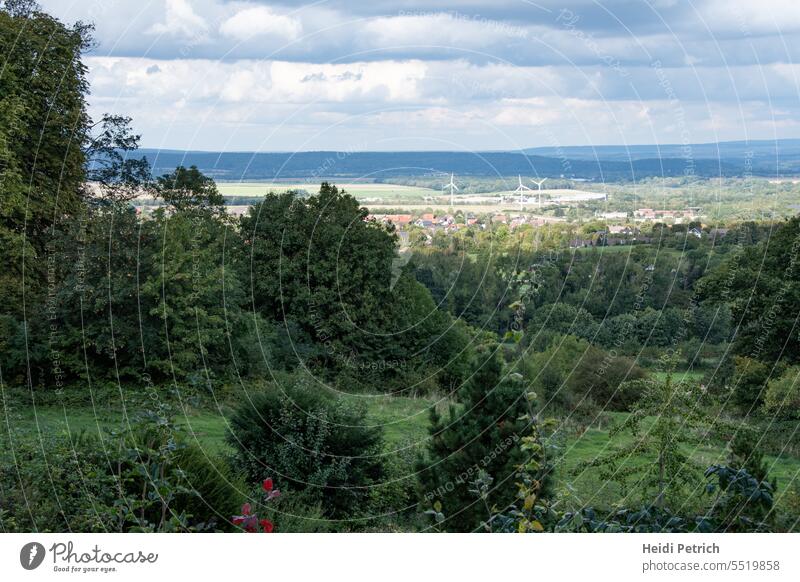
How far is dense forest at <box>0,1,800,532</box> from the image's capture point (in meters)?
12.0

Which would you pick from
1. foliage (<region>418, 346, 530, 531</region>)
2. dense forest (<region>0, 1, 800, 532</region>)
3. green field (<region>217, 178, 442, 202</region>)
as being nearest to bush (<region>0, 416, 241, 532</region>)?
dense forest (<region>0, 1, 800, 532</region>)

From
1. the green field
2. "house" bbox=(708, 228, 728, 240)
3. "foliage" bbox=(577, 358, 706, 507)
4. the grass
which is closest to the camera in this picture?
"foliage" bbox=(577, 358, 706, 507)

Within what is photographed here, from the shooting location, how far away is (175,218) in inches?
786

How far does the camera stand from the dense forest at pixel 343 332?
39.3 ft

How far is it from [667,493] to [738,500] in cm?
256

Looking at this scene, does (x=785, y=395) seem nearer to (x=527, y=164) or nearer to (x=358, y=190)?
(x=527, y=164)

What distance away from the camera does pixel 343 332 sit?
85.0 ft

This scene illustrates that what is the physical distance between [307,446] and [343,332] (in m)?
13.4

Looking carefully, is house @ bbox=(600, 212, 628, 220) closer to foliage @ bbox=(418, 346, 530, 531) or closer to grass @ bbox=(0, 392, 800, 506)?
grass @ bbox=(0, 392, 800, 506)

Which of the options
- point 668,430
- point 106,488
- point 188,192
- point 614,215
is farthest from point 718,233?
point 106,488

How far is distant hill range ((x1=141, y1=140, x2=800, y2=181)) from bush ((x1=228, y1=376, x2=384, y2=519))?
4.08 m

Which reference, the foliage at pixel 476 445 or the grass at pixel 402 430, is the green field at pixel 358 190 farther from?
the foliage at pixel 476 445

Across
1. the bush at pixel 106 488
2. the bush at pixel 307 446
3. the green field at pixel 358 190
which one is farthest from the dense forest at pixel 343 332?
the green field at pixel 358 190
